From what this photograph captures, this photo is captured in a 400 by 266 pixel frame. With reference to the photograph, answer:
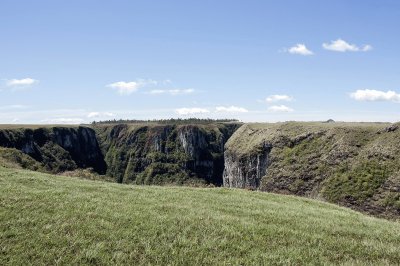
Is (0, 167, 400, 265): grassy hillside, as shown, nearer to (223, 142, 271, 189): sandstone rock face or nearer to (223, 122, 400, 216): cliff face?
(223, 122, 400, 216): cliff face

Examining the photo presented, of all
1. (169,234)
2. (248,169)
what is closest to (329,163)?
(248,169)

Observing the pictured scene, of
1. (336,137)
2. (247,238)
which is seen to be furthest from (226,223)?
(336,137)

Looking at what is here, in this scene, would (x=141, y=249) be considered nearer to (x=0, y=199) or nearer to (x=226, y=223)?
(x=226, y=223)

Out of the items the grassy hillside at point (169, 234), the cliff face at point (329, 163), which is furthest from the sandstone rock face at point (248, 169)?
the grassy hillside at point (169, 234)

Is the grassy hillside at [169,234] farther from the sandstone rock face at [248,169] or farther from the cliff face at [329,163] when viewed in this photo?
the sandstone rock face at [248,169]

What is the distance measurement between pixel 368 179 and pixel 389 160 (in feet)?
26.5

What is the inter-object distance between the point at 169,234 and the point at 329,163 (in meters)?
108

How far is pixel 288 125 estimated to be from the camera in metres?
163

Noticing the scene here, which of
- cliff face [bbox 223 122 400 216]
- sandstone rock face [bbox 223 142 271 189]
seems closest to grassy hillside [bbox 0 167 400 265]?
cliff face [bbox 223 122 400 216]

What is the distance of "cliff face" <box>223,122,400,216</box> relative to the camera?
94375 mm

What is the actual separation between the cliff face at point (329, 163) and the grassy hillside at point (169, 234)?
74323 millimetres

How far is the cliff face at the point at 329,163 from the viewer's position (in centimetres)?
9438

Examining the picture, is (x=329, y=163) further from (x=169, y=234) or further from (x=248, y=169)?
(x=169, y=234)

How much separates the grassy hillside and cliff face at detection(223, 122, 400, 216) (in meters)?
74.3
